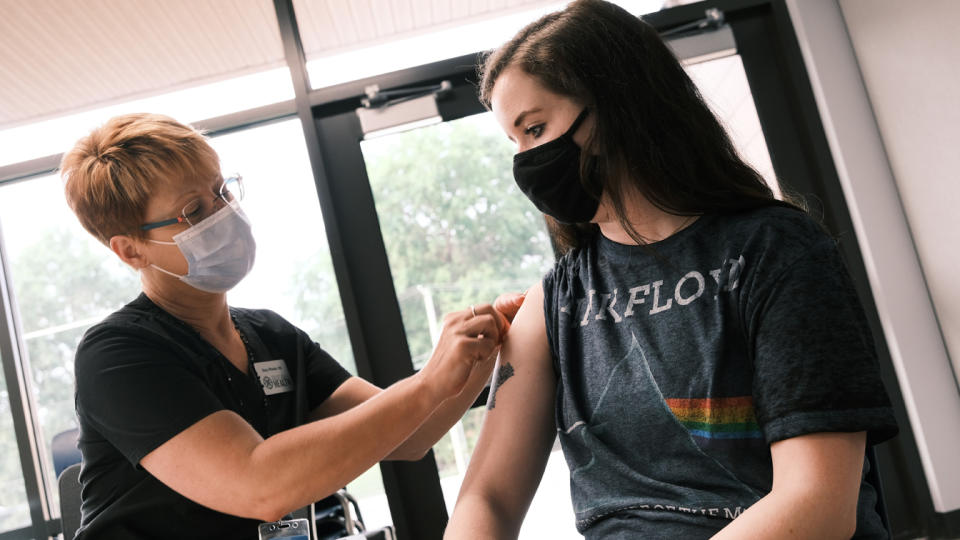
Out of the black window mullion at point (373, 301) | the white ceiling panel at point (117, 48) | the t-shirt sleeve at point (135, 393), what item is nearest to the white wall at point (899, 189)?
the black window mullion at point (373, 301)

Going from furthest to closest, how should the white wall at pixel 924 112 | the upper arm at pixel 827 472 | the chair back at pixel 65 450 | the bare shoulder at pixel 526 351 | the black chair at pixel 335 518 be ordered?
the chair back at pixel 65 450 < the white wall at pixel 924 112 < the black chair at pixel 335 518 < the bare shoulder at pixel 526 351 < the upper arm at pixel 827 472

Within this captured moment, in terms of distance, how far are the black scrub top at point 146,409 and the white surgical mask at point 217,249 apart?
0.12 m

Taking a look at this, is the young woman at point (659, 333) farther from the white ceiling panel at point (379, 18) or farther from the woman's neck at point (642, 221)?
the white ceiling panel at point (379, 18)

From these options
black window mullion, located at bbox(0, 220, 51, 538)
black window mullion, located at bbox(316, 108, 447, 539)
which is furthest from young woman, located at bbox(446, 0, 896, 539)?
black window mullion, located at bbox(0, 220, 51, 538)

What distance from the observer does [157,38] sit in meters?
3.39

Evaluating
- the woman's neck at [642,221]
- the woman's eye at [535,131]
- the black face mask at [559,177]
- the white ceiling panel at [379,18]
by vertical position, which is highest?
the white ceiling panel at [379,18]

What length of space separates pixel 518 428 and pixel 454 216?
201 cm

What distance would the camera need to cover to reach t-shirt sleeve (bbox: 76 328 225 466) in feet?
4.66

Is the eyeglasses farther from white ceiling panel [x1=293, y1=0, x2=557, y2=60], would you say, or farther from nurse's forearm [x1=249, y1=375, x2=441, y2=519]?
white ceiling panel [x1=293, y1=0, x2=557, y2=60]

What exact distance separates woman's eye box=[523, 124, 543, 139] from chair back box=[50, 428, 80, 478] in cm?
246

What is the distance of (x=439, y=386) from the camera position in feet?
4.62

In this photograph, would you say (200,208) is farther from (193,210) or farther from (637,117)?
(637,117)

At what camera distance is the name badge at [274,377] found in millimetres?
1751

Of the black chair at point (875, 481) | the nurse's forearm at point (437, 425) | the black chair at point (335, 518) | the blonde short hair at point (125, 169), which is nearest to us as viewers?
the black chair at point (875, 481)
